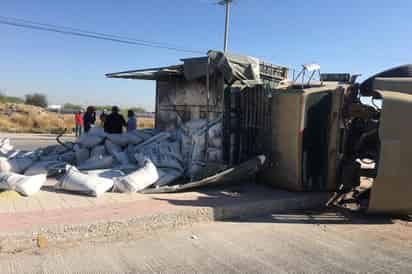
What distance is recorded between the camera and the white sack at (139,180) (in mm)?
5723

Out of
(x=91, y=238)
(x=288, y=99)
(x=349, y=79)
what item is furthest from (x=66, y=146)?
(x=349, y=79)

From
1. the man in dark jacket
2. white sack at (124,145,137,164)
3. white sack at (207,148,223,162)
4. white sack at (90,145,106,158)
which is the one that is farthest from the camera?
the man in dark jacket

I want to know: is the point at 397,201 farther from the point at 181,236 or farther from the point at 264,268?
the point at 181,236

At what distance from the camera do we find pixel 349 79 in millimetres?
7406

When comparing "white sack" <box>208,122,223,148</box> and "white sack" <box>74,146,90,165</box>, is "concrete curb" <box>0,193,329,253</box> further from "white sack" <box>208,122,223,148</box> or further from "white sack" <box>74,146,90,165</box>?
"white sack" <box>74,146,90,165</box>

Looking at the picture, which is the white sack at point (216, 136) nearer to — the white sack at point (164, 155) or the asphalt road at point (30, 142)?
the white sack at point (164, 155)

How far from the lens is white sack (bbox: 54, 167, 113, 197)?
534cm

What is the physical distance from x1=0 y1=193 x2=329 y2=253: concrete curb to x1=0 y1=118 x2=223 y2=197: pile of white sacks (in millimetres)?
1208

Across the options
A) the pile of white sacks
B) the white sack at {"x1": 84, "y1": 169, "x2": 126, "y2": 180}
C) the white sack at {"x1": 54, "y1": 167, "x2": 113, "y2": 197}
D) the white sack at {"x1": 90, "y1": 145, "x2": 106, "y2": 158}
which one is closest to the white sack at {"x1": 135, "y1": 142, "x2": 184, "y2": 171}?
the pile of white sacks

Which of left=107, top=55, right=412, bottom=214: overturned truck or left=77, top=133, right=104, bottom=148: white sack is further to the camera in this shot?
left=77, top=133, right=104, bottom=148: white sack

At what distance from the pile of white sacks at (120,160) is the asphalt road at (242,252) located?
5.30 feet

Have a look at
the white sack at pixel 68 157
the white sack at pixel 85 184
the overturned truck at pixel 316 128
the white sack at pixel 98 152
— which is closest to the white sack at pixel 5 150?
the white sack at pixel 68 157

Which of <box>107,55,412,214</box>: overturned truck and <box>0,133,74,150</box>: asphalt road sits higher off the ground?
<box>107,55,412,214</box>: overturned truck

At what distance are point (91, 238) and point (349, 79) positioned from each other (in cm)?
617
